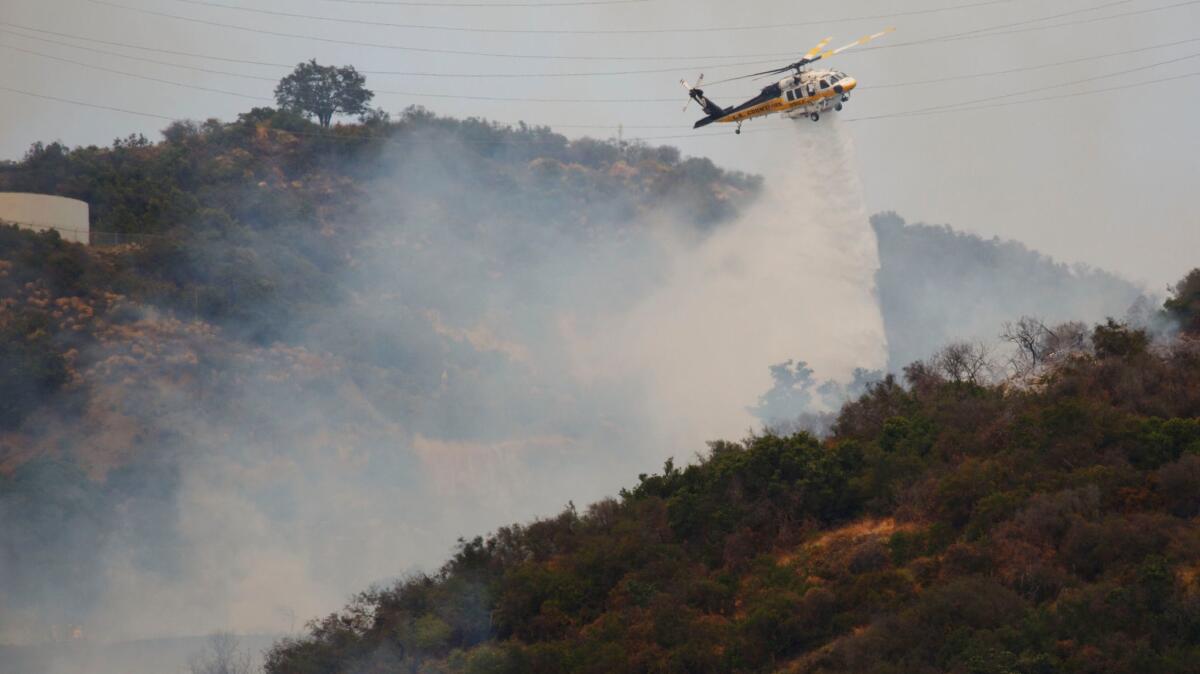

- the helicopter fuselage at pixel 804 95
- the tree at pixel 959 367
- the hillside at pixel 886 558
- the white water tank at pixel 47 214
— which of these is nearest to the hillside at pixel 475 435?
the hillside at pixel 886 558

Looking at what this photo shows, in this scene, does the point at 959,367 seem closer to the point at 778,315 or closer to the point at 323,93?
the point at 778,315

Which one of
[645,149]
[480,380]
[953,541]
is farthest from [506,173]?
[953,541]

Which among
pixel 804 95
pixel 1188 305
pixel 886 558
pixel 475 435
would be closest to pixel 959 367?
pixel 1188 305

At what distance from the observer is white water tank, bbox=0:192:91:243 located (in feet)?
320

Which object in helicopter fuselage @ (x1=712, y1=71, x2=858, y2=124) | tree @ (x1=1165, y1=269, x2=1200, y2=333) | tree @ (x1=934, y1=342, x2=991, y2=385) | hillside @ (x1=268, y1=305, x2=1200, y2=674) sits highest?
helicopter fuselage @ (x1=712, y1=71, x2=858, y2=124)

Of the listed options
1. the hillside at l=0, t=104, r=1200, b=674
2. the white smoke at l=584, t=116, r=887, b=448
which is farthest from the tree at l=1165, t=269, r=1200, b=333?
the white smoke at l=584, t=116, r=887, b=448

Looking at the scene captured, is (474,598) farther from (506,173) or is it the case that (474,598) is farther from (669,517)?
(506,173)

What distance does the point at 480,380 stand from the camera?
9706 centimetres

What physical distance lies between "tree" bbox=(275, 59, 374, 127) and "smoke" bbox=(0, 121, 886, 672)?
12366mm

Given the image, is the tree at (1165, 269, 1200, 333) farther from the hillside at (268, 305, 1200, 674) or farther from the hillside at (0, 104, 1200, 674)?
the hillside at (268, 305, 1200, 674)

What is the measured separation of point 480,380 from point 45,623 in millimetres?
32526

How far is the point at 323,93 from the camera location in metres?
133

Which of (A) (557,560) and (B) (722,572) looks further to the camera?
(A) (557,560)

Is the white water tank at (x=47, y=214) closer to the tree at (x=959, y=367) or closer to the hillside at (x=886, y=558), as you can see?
the hillside at (x=886, y=558)
